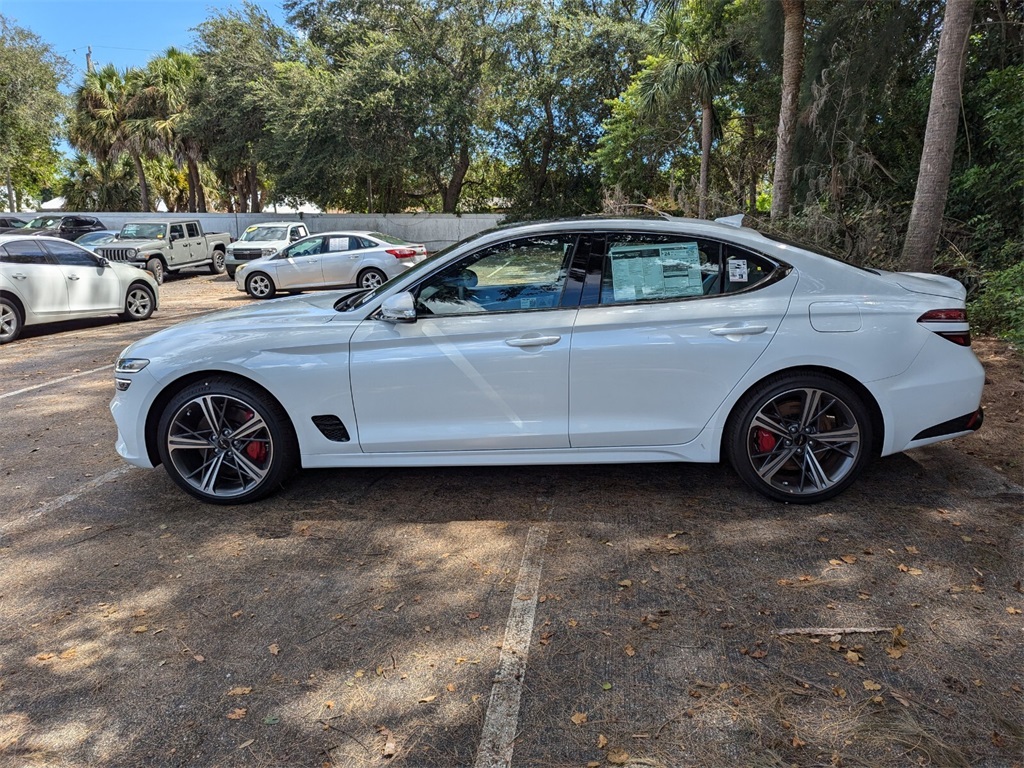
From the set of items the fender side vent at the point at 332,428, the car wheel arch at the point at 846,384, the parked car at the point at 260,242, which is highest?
the parked car at the point at 260,242

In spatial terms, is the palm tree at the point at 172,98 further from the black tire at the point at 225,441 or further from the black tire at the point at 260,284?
the black tire at the point at 225,441

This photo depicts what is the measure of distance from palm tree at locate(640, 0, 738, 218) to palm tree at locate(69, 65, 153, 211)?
Result: 24.4m

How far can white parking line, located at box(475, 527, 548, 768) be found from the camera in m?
2.38

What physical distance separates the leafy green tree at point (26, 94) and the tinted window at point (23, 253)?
22659 mm

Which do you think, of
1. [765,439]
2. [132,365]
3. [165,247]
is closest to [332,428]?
[132,365]

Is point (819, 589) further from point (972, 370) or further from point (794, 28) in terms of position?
point (794, 28)

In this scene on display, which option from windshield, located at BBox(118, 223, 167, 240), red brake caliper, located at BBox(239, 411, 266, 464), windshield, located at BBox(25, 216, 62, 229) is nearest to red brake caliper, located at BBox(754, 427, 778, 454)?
red brake caliper, located at BBox(239, 411, 266, 464)

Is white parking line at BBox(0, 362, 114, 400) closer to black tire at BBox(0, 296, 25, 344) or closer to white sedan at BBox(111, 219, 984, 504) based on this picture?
black tire at BBox(0, 296, 25, 344)

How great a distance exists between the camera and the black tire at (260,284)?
16.3m

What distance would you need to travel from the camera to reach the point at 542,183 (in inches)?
1254

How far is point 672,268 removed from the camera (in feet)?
13.5

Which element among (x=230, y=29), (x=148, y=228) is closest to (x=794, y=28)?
(x=148, y=228)

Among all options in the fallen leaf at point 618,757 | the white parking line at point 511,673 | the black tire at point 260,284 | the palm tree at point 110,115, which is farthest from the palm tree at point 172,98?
the fallen leaf at point 618,757

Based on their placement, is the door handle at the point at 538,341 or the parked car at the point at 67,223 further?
the parked car at the point at 67,223
